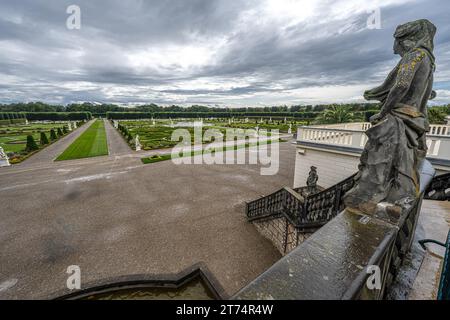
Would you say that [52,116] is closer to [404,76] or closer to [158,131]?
[158,131]

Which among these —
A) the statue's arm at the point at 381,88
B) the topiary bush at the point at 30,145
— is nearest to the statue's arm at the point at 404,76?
the statue's arm at the point at 381,88

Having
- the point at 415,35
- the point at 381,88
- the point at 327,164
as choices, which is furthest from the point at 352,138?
the point at 415,35

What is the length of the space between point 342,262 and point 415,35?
120 inches

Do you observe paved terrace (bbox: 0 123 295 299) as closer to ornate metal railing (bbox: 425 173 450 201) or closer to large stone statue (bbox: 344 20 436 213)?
large stone statue (bbox: 344 20 436 213)

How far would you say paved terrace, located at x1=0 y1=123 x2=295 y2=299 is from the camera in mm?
5973

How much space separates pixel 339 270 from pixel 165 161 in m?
17.4

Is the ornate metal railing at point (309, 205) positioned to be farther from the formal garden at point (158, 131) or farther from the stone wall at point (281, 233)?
the formal garden at point (158, 131)

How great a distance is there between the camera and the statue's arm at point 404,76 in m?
2.43

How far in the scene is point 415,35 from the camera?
8.61 feet

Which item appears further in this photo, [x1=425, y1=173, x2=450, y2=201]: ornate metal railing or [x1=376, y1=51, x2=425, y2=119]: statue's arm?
[x1=425, y1=173, x2=450, y2=201]: ornate metal railing

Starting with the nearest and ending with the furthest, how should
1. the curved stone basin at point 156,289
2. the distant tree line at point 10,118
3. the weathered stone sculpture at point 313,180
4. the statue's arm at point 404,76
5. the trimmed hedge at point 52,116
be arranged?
the statue's arm at point 404,76
the curved stone basin at point 156,289
the weathered stone sculpture at point 313,180
the distant tree line at point 10,118
the trimmed hedge at point 52,116

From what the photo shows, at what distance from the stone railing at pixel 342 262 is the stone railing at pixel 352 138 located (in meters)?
5.77

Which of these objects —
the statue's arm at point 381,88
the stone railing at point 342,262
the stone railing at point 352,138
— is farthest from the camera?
the stone railing at point 352,138

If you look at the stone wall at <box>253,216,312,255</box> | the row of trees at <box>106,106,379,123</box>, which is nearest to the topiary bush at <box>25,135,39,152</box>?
the stone wall at <box>253,216,312,255</box>
